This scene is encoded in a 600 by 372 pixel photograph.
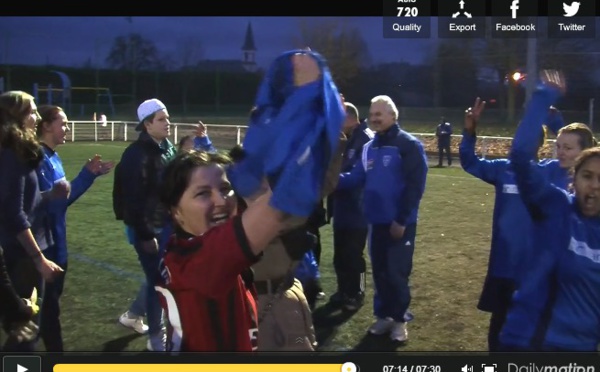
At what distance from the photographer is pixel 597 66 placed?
52.4ft

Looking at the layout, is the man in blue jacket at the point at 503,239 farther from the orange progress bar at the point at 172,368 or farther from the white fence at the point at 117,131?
the white fence at the point at 117,131

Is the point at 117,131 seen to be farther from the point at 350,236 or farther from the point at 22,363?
the point at 22,363

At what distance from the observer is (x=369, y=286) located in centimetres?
484

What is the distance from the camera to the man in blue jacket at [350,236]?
4.25 m

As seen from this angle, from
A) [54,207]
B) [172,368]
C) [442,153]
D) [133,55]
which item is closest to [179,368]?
[172,368]

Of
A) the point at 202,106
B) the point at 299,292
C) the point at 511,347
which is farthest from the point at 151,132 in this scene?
the point at 202,106

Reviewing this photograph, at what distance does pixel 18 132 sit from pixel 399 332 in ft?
Answer: 7.25

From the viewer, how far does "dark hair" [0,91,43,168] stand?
102 inches

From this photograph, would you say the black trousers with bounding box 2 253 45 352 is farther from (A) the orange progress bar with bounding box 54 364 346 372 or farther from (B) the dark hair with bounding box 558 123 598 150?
(B) the dark hair with bounding box 558 123 598 150

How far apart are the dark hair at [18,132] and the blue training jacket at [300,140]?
5.69ft

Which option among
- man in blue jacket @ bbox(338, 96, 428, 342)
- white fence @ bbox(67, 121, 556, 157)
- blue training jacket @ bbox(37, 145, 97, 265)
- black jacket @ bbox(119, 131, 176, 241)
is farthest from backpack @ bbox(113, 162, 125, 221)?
white fence @ bbox(67, 121, 556, 157)

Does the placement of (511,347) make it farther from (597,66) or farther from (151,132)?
(597,66)

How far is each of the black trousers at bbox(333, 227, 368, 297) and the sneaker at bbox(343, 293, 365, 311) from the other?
2cm

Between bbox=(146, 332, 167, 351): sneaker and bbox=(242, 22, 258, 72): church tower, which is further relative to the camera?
bbox=(242, 22, 258, 72): church tower
